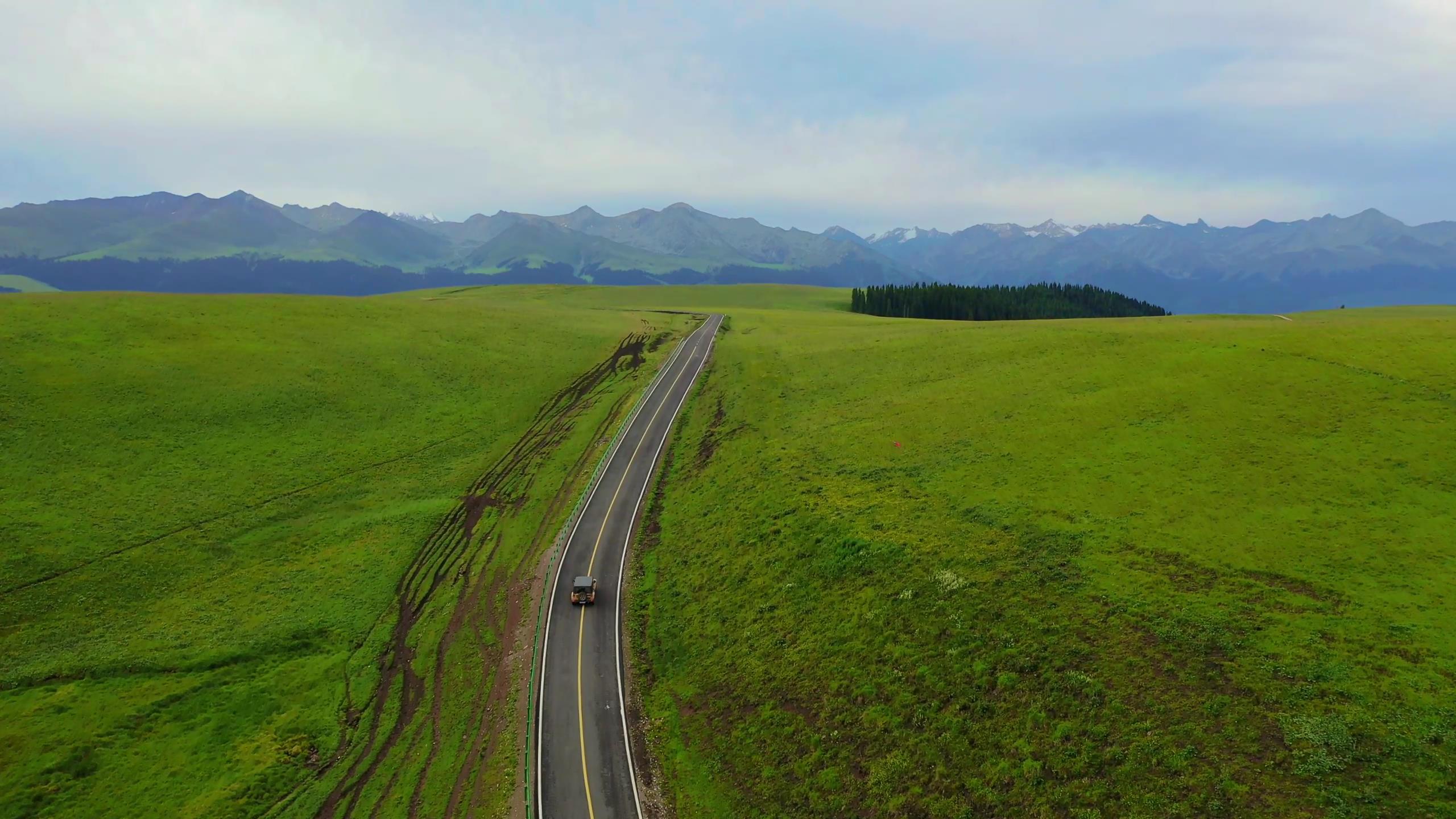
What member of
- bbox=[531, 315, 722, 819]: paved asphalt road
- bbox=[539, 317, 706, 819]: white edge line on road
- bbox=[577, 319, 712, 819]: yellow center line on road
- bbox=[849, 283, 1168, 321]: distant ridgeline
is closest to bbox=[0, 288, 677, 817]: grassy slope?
bbox=[539, 317, 706, 819]: white edge line on road

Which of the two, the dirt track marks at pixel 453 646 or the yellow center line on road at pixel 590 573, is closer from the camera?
the yellow center line on road at pixel 590 573

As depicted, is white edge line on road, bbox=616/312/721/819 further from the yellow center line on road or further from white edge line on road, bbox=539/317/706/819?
the yellow center line on road

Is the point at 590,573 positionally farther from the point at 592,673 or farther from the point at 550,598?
the point at 592,673

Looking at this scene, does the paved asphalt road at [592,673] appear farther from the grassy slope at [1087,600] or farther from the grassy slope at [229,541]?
the grassy slope at [229,541]

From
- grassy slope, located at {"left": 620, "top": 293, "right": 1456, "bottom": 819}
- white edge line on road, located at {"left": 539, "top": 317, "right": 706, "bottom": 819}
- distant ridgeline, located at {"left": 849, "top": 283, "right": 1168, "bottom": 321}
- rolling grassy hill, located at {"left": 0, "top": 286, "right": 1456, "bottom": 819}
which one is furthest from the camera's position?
distant ridgeline, located at {"left": 849, "top": 283, "right": 1168, "bottom": 321}

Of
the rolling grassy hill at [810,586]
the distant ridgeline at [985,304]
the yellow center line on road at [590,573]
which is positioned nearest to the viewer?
the rolling grassy hill at [810,586]

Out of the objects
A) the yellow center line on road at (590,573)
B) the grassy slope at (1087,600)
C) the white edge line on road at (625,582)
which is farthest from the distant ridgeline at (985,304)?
the grassy slope at (1087,600)

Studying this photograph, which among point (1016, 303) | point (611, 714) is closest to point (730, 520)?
point (611, 714)

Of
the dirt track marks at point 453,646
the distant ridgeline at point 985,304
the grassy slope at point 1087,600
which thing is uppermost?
the distant ridgeline at point 985,304
